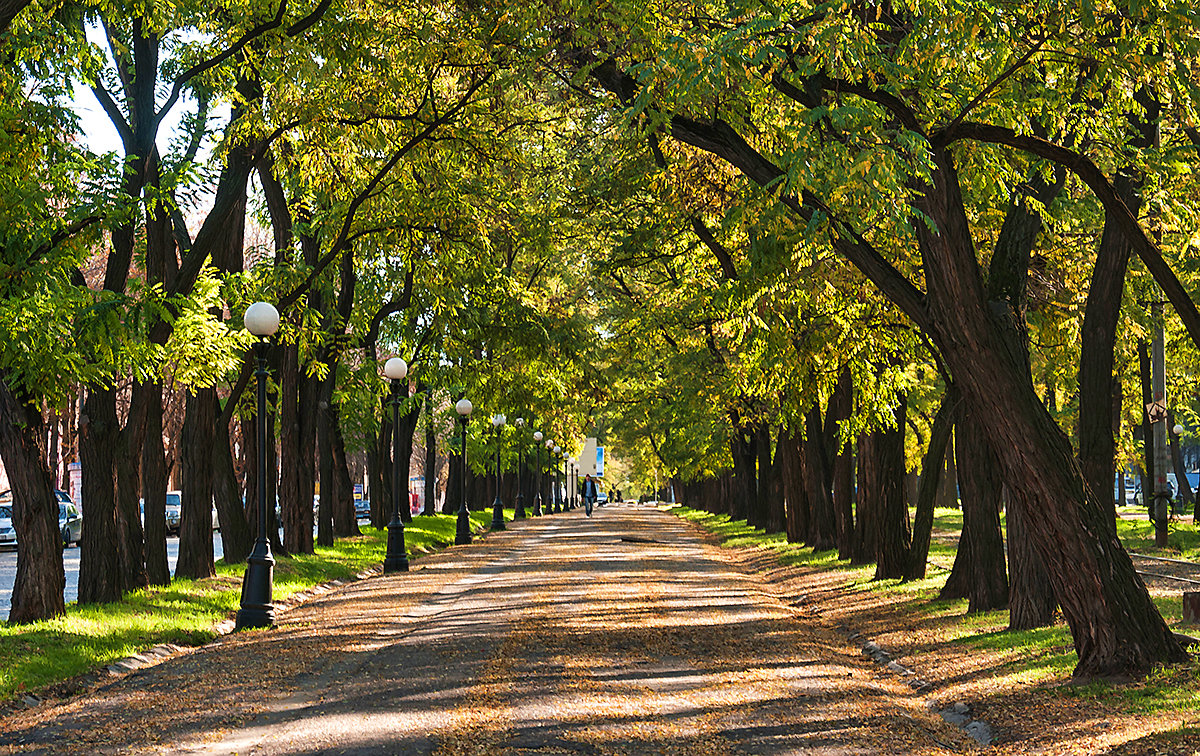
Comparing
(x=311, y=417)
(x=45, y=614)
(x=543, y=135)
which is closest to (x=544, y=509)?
(x=311, y=417)

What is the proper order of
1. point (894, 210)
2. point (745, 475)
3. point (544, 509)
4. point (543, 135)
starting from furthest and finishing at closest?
point (544, 509)
point (745, 475)
point (543, 135)
point (894, 210)

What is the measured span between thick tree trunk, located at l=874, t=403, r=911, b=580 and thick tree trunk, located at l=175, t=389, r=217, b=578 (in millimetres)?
10363

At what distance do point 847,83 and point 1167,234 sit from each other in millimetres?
5744

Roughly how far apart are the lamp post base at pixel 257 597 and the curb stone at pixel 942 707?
692 cm

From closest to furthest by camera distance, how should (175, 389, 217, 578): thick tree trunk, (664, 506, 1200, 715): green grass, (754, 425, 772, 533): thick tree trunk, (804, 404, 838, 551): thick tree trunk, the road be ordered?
(664, 506, 1200, 715): green grass, the road, (175, 389, 217, 578): thick tree trunk, (804, 404, 838, 551): thick tree trunk, (754, 425, 772, 533): thick tree trunk

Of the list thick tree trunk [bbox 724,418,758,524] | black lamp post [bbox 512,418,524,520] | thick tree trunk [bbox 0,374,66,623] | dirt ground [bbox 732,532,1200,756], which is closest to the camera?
dirt ground [bbox 732,532,1200,756]

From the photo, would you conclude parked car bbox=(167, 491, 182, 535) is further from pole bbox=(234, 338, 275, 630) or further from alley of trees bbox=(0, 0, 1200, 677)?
pole bbox=(234, 338, 275, 630)

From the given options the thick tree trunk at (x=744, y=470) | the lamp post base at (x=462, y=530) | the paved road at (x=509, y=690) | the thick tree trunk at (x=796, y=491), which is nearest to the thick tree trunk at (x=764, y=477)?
the thick tree trunk at (x=744, y=470)

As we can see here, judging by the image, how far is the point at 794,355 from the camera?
17.0 metres

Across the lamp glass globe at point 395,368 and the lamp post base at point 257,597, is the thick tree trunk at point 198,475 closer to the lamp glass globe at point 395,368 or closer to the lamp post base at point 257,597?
the lamp glass globe at point 395,368

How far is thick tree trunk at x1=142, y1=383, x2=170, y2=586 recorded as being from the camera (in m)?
17.7

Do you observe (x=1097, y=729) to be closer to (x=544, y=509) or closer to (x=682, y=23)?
(x=682, y=23)

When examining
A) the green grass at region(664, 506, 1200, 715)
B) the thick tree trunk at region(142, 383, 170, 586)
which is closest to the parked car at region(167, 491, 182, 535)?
the green grass at region(664, 506, 1200, 715)

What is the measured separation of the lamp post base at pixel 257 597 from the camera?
15250 millimetres
